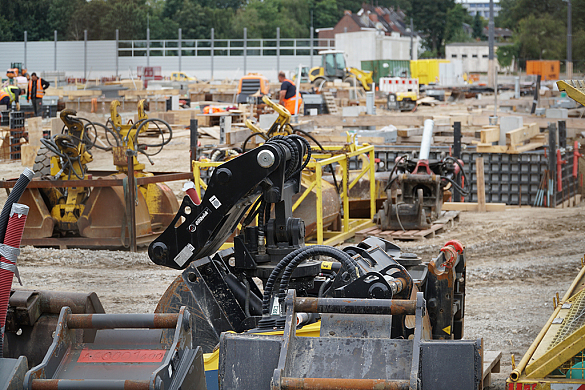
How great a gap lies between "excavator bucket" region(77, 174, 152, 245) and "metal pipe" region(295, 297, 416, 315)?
723cm

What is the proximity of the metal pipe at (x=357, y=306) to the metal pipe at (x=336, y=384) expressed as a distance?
394mm

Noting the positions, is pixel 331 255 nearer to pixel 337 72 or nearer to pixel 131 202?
pixel 131 202

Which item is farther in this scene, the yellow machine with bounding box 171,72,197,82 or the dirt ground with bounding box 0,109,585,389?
the yellow machine with bounding box 171,72,197,82

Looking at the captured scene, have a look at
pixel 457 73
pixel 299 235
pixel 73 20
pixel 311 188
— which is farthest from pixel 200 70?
pixel 299 235

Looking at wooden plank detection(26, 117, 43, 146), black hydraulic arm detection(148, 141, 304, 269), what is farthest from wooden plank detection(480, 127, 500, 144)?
wooden plank detection(26, 117, 43, 146)

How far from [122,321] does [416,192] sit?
897 cm

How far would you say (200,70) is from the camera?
5638 centimetres

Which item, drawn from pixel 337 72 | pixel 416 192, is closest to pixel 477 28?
pixel 337 72

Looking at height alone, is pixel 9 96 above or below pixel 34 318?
above

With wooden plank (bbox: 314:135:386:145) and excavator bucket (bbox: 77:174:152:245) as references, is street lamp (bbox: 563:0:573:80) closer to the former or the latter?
wooden plank (bbox: 314:135:386:145)

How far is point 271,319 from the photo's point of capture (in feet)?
13.7

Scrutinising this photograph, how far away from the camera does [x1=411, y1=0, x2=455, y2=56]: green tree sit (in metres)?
94.2

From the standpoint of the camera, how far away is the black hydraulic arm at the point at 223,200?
4.82m

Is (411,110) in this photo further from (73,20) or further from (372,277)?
(372,277)
